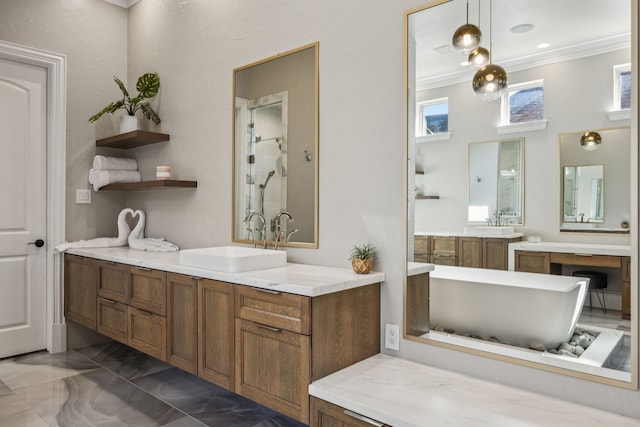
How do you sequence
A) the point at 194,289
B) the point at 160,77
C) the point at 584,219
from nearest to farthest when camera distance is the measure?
the point at 584,219
the point at 194,289
the point at 160,77

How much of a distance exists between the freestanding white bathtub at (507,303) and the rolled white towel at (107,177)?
279cm

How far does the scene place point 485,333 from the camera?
6.23 feet

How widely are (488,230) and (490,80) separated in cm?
64

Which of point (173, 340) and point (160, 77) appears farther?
point (160, 77)

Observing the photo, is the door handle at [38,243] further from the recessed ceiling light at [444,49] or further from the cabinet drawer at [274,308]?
the recessed ceiling light at [444,49]

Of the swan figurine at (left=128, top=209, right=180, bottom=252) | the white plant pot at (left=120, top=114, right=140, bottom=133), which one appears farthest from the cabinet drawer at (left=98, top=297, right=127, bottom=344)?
the white plant pot at (left=120, top=114, right=140, bottom=133)

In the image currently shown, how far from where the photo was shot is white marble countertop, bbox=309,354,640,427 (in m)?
1.51

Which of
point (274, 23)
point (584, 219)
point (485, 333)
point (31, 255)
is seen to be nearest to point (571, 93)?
point (584, 219)

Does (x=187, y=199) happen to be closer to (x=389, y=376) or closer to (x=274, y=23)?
(x=274, y=23)

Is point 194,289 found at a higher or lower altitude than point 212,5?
lower

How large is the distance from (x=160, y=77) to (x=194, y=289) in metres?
2.11

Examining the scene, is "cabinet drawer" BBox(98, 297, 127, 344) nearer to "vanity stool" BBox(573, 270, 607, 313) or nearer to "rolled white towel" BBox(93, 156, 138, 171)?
"rolled white towel" BBox(93, 156, 138, 171)

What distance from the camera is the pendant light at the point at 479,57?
1867 millimetres

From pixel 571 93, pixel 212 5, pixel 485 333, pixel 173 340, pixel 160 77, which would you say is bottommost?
pixel 173 340
